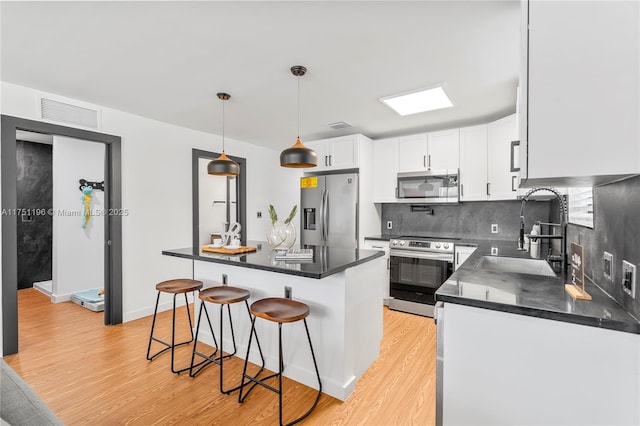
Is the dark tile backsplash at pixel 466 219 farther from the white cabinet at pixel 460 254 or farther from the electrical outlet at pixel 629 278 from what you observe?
the electrical outlet at pixel 629 278

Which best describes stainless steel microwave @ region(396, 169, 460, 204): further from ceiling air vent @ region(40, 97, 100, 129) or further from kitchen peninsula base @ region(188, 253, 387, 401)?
ceiling air vent @ region(40, 97, 100, 129)

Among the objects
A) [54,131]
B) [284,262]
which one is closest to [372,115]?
[284,262]

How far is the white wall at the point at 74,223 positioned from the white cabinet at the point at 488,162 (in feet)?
16.8

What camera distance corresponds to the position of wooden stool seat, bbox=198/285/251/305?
2095 mm

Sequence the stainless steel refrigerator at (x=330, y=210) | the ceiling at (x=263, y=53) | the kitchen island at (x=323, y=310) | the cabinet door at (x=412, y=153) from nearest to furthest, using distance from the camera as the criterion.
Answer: the ceiling at (x=263, y=53), the kitchen island at (x=323, y=310), the cabinet door at (x=412, y=153), the stainless steel refrigerator at (x=330, y=210)

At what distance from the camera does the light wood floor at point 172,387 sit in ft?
6.08

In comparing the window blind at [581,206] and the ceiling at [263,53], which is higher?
the ceiling at [263,53]

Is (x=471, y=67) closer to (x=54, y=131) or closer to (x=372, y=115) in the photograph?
(x=372, y=115)

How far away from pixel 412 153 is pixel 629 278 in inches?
125

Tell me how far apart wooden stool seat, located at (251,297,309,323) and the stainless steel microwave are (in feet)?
8.41

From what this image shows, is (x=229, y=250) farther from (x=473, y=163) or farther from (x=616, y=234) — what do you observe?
(x=473, y=163)

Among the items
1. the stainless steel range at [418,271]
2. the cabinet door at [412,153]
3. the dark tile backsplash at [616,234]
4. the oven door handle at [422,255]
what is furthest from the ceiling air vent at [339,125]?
the dark tile backsplash at [616,234]

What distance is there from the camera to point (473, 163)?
369 centimetres

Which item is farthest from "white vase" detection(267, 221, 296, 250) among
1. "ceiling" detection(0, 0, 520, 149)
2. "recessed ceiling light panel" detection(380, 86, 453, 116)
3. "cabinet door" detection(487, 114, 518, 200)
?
"cabinet door" detection(487, 114, 518, 200)
